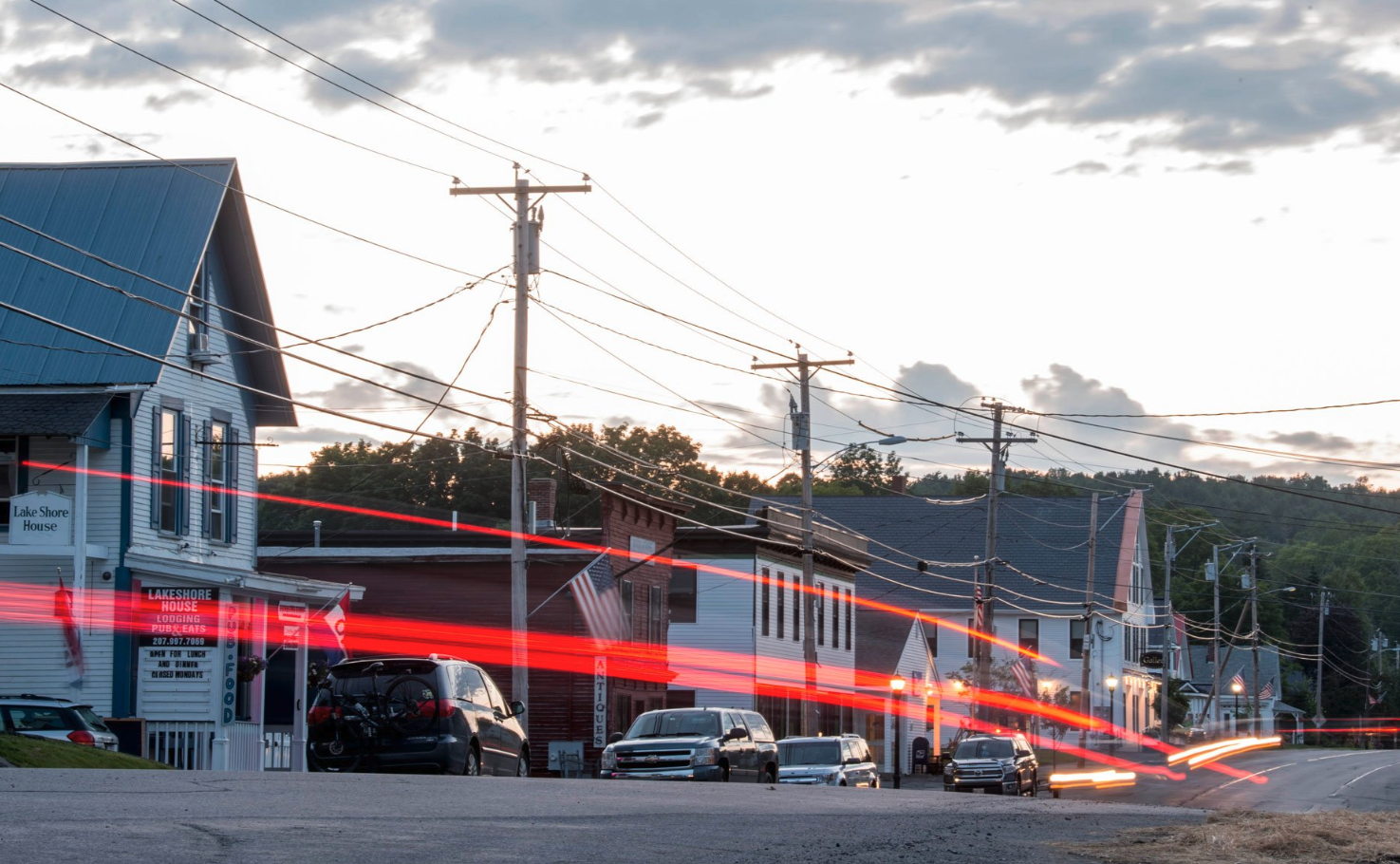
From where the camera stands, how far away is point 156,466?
100 ft

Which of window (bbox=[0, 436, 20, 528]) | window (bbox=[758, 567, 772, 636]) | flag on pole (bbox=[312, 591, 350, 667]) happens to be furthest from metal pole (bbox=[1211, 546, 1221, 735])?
window (bbox=[0, 436, 20, 528])

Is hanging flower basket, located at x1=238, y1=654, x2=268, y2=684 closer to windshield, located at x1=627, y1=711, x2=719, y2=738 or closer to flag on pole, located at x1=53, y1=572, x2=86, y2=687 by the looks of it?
flag on pole, located at x1=53, y1=572, x2=86, y2=687

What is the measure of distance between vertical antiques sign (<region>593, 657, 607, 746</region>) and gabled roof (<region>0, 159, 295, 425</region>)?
11.1 metres

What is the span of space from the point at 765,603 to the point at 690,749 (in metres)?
24.2

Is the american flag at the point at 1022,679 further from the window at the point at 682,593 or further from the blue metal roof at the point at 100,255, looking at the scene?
the blue metal roof at the point at 100,255

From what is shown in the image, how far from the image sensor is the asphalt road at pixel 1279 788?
39.4 meters

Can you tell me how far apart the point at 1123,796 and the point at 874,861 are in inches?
1310

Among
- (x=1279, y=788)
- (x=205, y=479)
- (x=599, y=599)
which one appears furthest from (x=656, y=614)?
(x=1279, y=788)

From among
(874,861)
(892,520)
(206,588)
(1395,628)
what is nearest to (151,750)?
(206,588)

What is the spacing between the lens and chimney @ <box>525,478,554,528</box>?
147ft

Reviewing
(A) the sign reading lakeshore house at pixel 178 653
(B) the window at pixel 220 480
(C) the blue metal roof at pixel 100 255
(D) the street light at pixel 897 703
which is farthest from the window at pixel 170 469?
(D) the street light at pixel 897 703

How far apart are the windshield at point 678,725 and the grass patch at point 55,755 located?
8.41m

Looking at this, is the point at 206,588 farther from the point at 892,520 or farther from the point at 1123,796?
the point at 892,520

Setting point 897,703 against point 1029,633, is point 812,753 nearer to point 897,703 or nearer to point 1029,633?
point 897,703
